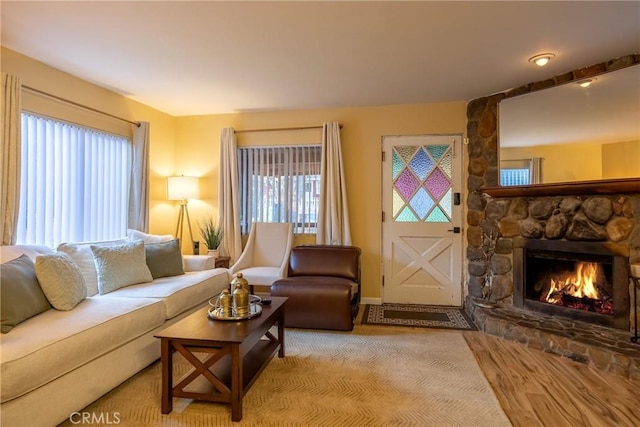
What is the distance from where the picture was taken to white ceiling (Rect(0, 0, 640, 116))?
214 centimetres

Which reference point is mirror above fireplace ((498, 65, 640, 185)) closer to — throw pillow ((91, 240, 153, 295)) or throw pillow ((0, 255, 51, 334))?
throw pillow ((91, 240, 153, 295))

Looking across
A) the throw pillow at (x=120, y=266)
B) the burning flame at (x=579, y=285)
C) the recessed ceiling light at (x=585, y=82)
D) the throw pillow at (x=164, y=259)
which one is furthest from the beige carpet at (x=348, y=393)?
the recessed ceiling light at (x=585, y=82)

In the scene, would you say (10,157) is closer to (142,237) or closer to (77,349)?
(142,237)

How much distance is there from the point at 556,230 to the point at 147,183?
13.8ft

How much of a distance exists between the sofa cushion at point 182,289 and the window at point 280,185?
1124mm

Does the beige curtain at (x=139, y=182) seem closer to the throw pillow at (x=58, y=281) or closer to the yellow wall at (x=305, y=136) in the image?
the yellow wall at (x=305, y=136)

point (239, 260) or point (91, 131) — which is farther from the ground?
point (91, 131)

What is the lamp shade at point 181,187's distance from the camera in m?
4.20

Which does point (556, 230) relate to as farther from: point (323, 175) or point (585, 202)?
point (323, 175)

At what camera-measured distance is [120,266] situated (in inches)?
111

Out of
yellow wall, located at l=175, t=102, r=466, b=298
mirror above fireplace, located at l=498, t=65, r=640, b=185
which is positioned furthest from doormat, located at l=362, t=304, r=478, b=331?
mirror above fireplace, located at l=498, t=65, r=640, b=185

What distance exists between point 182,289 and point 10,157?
1.59 meters

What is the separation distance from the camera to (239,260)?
13.1ft

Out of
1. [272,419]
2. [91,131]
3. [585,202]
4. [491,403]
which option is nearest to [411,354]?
[491,403]
